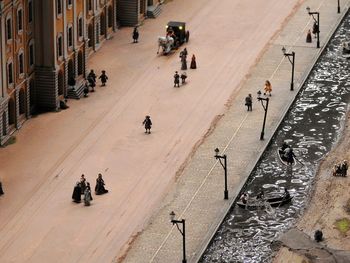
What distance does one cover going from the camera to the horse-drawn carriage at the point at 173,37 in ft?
461

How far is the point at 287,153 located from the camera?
116938 millimetres

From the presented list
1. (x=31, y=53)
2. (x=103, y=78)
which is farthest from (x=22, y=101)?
(x=103, y=78)

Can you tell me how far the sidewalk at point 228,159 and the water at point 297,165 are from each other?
823mm

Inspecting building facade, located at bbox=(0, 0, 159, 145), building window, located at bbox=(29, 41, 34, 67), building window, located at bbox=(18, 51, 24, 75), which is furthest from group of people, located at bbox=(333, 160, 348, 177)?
building window, located at bbox=(29, 41, 34, 67)

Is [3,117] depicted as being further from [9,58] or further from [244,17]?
[244,17]

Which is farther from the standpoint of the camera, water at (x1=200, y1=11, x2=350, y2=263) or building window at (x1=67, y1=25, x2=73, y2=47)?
building window at (x1=67, y1=25, x2=73, y2=47)

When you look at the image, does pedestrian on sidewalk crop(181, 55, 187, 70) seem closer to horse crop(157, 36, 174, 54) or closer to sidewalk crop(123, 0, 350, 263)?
horse crop(157, 36, 174, 54)

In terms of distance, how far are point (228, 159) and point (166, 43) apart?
26515 mm

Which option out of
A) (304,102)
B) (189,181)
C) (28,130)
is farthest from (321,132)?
(28,130)

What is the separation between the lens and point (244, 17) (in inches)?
6053

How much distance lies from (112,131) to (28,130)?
6.73m

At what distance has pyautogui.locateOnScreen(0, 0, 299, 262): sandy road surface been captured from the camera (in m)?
105

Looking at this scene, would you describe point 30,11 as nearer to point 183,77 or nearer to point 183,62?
point 183,77

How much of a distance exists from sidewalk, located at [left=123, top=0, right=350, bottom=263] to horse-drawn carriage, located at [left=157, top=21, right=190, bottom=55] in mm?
8169
